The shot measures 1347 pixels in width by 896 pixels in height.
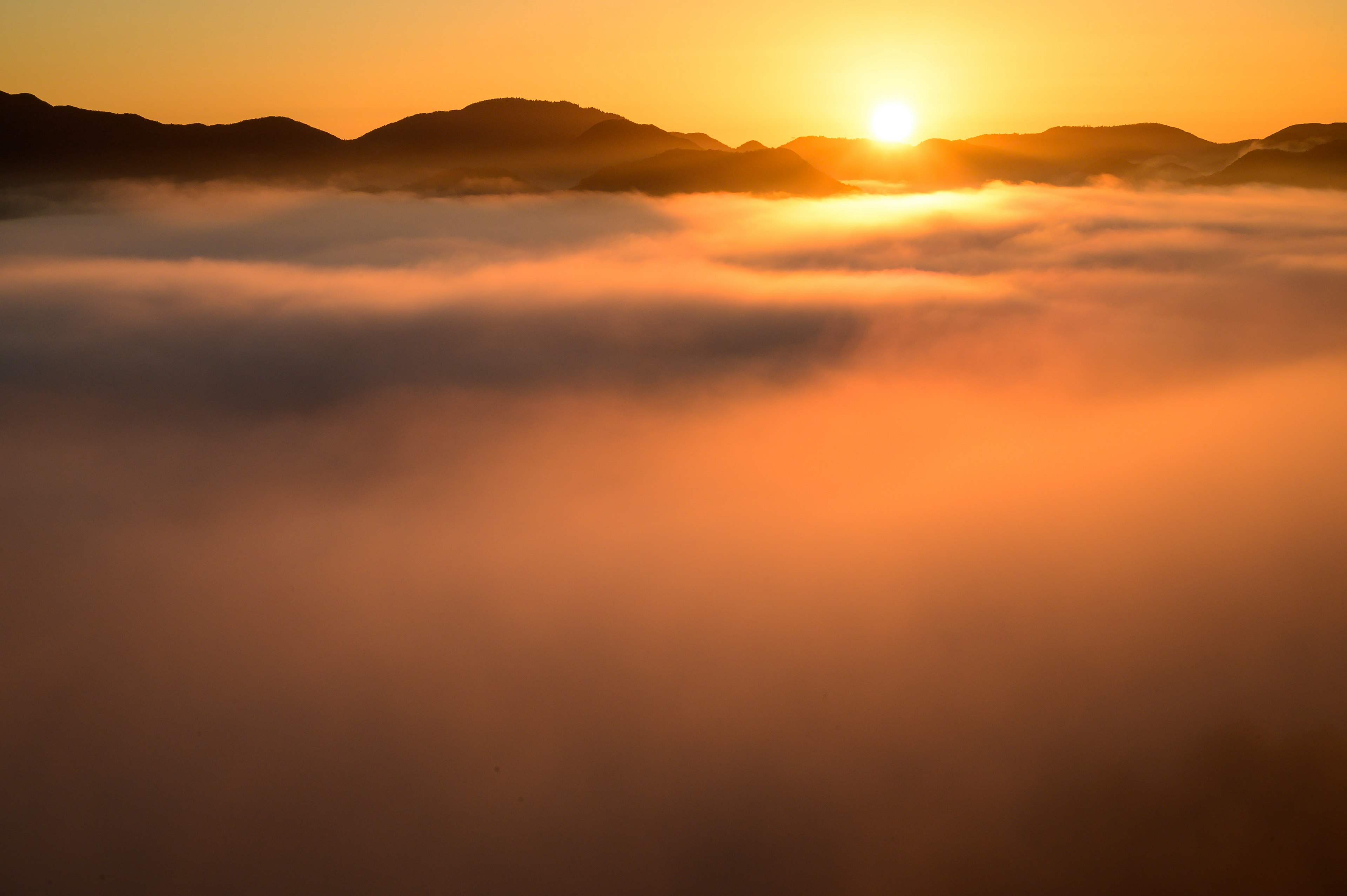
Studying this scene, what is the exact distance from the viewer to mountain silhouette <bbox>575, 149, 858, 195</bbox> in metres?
176

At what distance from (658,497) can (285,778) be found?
4367cm

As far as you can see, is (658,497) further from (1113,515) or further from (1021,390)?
(1021,390)

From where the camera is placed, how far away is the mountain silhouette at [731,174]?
176m

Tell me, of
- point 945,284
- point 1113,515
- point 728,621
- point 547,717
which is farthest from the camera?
point 945,284

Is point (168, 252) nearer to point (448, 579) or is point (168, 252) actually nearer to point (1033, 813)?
point (448, 579)

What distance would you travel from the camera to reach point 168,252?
17088 centimetres

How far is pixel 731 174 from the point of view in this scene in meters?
177

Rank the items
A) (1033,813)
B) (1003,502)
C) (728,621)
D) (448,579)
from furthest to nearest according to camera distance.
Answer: (1003,502) → (448,579) → (728,621) → (1033,813)

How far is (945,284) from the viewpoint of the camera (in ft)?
470

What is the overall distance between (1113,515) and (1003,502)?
9295 millimetres

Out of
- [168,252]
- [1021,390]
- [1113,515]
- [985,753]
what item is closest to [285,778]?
[985,753]

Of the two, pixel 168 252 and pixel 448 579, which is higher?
pixel 168 252

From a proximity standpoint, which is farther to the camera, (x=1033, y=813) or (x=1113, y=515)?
(x=1113, y=515)

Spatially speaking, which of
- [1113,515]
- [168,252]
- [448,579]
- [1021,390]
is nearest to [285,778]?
Result: [448,579]
